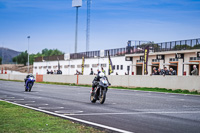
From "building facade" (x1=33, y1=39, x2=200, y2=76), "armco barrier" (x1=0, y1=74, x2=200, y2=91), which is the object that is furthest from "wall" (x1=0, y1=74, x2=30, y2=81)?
"armco barrier" (x1=0, y1=74, x2=200, y2=91)

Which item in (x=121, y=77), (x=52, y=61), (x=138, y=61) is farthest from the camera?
(x=52, y=61)

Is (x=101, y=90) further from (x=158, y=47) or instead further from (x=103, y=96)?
(x=158, y=47)

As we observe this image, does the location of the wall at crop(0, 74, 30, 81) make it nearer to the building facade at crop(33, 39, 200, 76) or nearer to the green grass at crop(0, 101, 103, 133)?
the building facade at crop(33, 39, 200, 76)

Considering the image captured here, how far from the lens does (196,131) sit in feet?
25.8

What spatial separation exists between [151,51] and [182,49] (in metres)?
6.79

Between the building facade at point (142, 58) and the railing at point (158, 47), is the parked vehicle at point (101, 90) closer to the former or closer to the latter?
the building facade at point (142, 58)

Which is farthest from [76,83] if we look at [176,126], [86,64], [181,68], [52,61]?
[52,61]

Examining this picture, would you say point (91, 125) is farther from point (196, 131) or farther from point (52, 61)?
point (52, 61)

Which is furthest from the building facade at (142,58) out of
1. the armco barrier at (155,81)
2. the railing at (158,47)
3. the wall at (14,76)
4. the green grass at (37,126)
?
the green grass at (37,126)

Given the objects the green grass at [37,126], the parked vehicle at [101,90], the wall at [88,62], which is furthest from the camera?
the wall at [88,62]

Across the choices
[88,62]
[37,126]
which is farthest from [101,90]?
[88,62]

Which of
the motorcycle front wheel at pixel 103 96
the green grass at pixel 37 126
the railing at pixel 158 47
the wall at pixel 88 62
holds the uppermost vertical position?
the railing at pixel 158 47

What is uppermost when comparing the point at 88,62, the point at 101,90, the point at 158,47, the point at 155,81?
the point at 158,47

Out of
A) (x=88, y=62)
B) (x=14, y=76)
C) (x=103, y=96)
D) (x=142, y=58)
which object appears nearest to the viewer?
(x=103, y=96)
